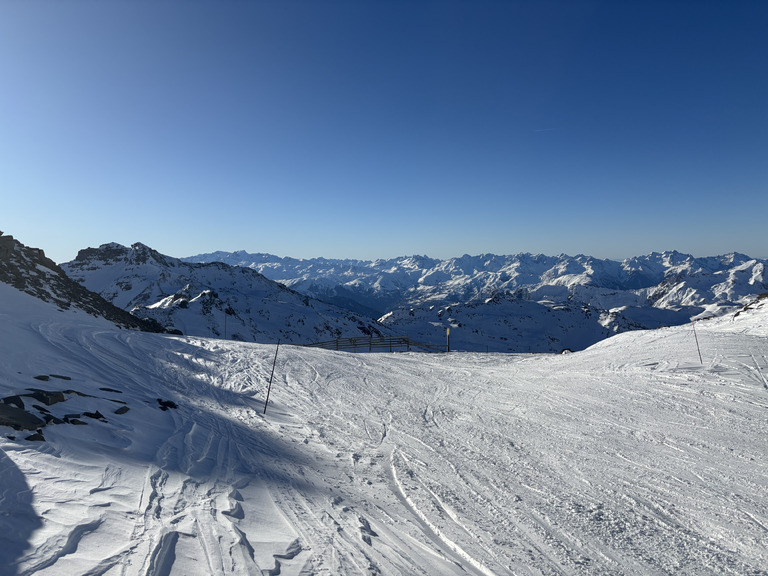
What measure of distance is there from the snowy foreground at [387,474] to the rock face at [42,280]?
1712 cm

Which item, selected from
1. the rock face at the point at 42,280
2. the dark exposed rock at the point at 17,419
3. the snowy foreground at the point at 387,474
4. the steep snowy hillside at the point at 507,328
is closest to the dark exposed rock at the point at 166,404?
the snowy foreground at the point at 387,474

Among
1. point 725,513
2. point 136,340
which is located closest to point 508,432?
point 725,513

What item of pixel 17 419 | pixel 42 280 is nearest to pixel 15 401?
pixel 17 419

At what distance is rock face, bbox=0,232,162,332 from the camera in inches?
1169

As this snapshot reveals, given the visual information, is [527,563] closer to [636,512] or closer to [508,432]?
[636,512]

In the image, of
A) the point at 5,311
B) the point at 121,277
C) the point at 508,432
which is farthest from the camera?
the point at 121,277

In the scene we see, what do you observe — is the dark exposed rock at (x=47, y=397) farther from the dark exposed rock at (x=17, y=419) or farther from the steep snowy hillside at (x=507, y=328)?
the steep snowy hillside at (x=507, y=328)

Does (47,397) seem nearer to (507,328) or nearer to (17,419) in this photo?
(17,419)

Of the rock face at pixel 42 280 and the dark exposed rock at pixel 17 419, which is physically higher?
the rock face at pixel 42 280

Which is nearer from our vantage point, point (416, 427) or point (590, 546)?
point (590, 546)

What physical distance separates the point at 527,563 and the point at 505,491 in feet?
7.07

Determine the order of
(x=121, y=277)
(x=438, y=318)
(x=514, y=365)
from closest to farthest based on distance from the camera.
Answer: (x=514, y=365) < (x=121, y=277) < (x=438, y=318)

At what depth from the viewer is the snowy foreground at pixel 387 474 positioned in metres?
5.24

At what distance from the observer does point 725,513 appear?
22.0 feet
